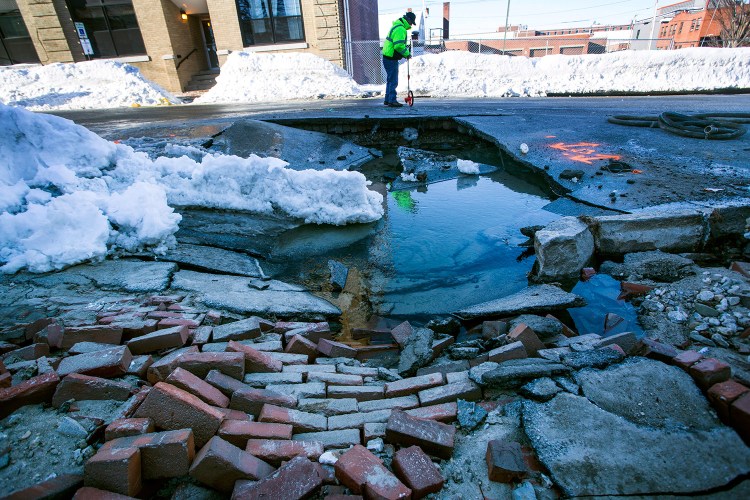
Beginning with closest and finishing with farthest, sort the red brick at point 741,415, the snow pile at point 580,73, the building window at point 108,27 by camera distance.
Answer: the red brick at point 741,415 → the snow pile at point 580,73 → the building window at point 108,27

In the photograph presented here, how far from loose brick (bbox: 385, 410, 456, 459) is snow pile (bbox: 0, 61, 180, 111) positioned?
18062 millimetres

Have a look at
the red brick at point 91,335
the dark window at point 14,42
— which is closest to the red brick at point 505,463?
the red brick at point 91,335

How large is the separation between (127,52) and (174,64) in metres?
2.95

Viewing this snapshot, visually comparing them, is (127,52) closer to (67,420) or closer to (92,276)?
(92,276)

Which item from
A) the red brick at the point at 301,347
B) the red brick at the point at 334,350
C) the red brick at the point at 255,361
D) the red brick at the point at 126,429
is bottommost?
the red brick at the point at 334,350

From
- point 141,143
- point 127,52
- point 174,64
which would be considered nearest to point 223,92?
point 174,64

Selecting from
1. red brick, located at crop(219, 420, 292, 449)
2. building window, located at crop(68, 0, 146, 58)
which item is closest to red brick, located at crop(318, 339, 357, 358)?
red brick, located at crop(219, 420, 292, 449)

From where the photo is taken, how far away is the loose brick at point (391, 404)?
192cm

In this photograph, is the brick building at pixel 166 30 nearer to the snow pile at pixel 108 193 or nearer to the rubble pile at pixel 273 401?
the snow pile at pixel 108 193

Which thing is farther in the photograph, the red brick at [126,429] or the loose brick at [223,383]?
the loose brick at [223,383]

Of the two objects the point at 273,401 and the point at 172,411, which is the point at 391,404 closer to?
the point at 273,401

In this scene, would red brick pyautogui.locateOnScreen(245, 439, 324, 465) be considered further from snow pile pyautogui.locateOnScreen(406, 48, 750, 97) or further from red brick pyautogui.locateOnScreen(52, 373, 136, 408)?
snow pile pyautogui.locateOnScreen(406, 48, 750, 97)

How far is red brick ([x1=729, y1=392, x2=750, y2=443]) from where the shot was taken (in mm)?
1474

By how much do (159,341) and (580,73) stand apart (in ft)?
60.7
